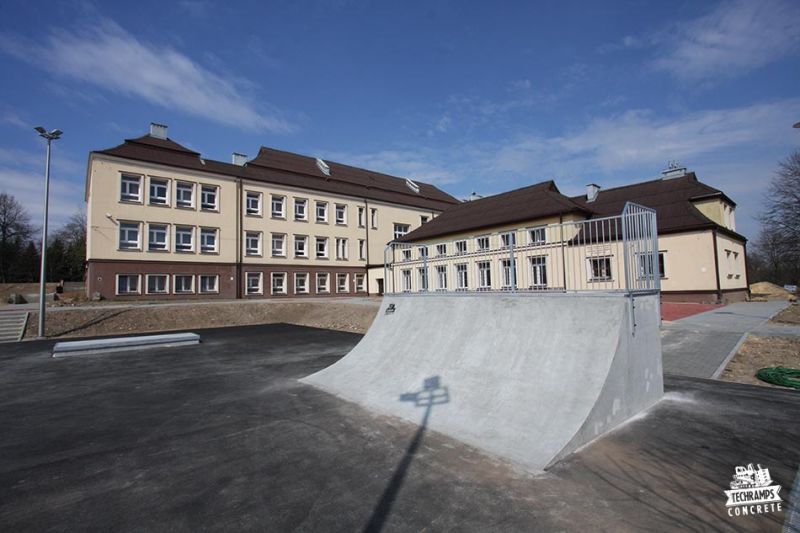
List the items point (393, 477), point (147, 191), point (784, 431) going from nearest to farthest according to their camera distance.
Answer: point (393, 477), point (784, 431), point (147, 191)

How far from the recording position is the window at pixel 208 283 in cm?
3228

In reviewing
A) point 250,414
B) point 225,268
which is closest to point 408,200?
point 225,268

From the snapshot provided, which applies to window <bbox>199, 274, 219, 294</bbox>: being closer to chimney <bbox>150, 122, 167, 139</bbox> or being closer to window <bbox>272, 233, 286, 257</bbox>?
window <bbox>272, 233, 286, 257</bbox>

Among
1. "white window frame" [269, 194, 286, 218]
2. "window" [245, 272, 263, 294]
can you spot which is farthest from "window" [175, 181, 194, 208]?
"window" [245, 272, 263, 294]

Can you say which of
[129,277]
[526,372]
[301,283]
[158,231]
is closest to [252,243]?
[301,283]

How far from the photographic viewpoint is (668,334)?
41.7ft

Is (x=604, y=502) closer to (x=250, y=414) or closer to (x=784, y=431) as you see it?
(x=784, y=431)

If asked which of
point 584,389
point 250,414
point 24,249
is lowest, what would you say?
point 250,414

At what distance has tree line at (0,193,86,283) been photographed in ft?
168

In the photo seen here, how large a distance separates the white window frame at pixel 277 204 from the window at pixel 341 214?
229 inches

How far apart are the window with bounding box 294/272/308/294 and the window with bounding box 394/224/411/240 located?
12.5 metres

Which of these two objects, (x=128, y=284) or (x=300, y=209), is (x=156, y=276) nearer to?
(x=128, y=284)

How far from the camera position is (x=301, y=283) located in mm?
38188

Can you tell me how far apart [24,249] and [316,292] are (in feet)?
156
